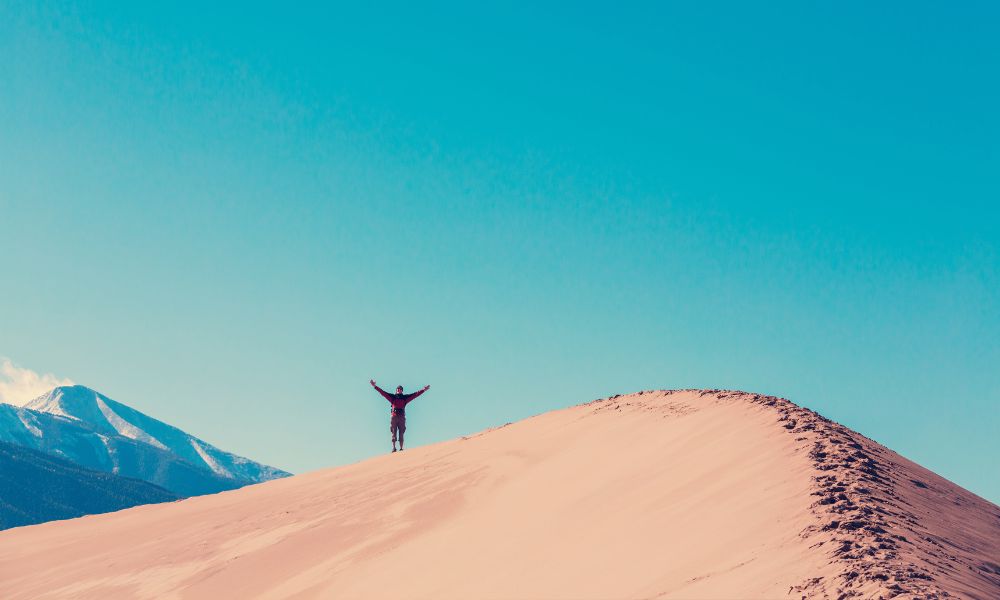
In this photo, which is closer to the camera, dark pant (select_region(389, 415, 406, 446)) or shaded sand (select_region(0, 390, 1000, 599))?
shaded sand (select_region(0, 390, 1000, 599))

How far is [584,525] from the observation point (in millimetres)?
9781

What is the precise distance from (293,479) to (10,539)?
15.1ft

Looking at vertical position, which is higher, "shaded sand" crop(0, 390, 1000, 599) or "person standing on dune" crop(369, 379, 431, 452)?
"person standing on dune" crop(369, 379, 431, 452)

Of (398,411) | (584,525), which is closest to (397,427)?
(398,411)

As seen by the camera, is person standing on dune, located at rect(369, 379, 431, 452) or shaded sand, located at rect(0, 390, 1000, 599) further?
person standing on dune, located at rect(369, 379, 431, 452)

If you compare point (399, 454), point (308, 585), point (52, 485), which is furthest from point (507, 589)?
point (52, 485)

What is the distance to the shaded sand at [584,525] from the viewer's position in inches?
285

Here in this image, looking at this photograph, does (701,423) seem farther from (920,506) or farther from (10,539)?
(10,539)

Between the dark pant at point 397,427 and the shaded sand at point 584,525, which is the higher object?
the dark pant at point 397,427

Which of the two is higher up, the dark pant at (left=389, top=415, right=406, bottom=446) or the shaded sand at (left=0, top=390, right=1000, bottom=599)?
the dark pant at (left=389, top=415, right=406, bottom=446)

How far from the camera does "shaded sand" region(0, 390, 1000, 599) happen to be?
23.8 ft

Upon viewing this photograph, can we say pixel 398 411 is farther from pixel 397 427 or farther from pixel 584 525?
pixel 584 525

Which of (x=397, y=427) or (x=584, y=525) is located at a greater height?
(x=397, y=427)

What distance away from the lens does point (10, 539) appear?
54.3ft
